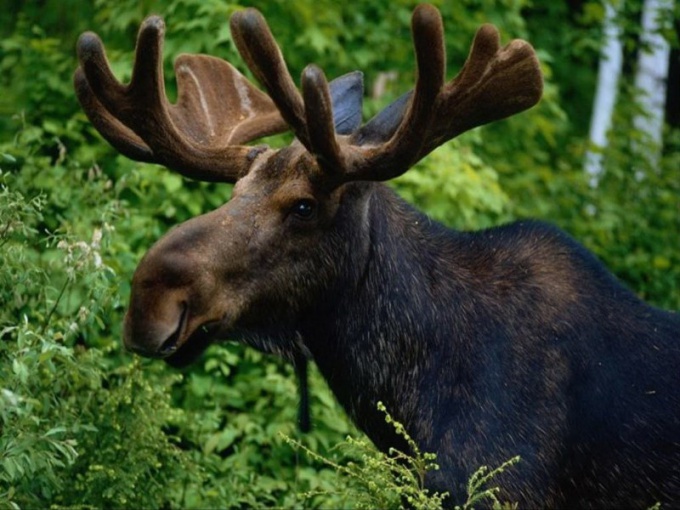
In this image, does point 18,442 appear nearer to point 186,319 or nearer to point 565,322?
point 186,319

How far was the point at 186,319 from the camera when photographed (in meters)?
5.22

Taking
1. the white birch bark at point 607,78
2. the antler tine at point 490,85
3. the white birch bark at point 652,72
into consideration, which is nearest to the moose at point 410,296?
the antler tine at point 490,85

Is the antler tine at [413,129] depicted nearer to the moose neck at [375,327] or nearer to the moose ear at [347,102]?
the moose neck at [375,327]

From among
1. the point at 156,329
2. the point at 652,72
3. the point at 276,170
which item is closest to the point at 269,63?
the point at 276,170

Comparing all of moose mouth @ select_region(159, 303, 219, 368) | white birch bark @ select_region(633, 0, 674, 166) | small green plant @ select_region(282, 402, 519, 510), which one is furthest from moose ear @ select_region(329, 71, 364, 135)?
white birch bark @ select_region(633, 0, 674, 166)

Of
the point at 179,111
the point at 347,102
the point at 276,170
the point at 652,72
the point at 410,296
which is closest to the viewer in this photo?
the point at 276,170

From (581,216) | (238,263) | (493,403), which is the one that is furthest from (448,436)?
(581,216)

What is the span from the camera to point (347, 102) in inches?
234

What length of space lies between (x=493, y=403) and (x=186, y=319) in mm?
1187

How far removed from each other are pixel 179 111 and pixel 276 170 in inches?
34.9

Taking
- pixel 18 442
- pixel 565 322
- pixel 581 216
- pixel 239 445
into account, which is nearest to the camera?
pixel 18 442

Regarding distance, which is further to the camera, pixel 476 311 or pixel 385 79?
pixel 385 79

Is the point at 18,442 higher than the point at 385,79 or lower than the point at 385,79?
higher

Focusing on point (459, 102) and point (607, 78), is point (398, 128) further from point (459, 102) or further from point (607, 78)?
point (607, 78)
